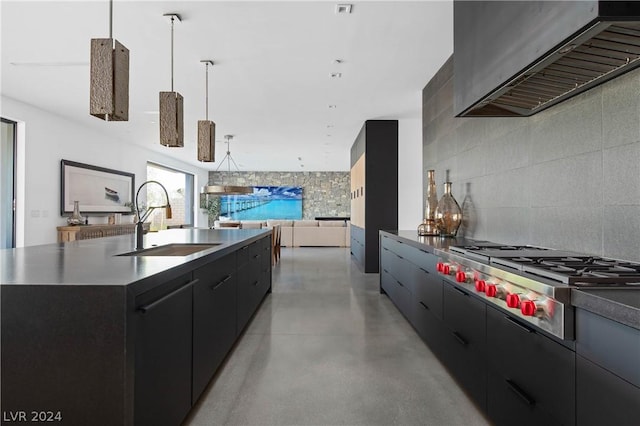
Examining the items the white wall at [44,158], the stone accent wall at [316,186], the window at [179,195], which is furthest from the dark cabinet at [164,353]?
the stone accent wall at [316,186]

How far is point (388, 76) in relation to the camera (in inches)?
177

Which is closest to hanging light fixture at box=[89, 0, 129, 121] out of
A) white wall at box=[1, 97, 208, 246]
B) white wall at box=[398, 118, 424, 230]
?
white wall at box=[1, 97, 208, 246]

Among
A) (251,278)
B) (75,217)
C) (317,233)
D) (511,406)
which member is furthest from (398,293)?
(317,233)

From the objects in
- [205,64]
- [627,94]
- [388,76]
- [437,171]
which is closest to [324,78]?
[388,76]

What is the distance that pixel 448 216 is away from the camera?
3.53 meters

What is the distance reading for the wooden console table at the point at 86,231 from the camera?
21.7ft

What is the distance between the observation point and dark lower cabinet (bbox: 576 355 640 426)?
0.92 metres

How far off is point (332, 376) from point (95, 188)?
6.98 m

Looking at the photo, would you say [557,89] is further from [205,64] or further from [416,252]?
[205,64]

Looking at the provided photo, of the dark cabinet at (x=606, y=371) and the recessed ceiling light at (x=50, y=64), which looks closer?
the dark cabinet at (x=606, y=371)

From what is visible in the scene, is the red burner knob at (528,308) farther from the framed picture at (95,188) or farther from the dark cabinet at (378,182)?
the framed picture at (95,188)

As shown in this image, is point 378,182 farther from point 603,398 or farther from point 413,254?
point 603,398

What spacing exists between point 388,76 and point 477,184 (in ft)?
6.03

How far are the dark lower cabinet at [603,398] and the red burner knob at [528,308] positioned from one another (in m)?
0.17
